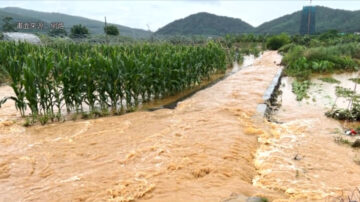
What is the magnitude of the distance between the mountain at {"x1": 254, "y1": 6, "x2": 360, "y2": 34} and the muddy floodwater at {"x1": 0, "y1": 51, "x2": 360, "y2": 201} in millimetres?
62253

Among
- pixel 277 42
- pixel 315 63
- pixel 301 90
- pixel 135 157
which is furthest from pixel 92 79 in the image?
pixel 277 42

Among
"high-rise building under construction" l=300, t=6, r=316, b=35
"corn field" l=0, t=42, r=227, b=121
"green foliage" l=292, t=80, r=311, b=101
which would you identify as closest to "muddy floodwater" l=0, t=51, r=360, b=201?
"corn field" l=0, t=42, r=227, b=121

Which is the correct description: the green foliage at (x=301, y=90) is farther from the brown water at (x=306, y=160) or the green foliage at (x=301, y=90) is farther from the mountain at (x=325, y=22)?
the mountain at (x=325, y=22)

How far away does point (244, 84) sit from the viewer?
41.6 feet

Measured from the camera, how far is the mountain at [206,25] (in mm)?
84688

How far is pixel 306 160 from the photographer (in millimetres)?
5305

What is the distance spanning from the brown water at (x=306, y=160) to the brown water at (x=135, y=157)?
0.25 metres

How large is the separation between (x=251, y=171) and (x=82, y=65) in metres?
5.02

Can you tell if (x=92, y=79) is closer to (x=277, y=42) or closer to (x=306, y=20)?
(x=277, y=42)

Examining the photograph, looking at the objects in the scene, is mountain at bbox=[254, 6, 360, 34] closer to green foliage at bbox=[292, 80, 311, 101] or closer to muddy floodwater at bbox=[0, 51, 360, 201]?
green foliage at bbox=[292, 80, 311, 101]

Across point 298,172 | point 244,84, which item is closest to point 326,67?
point 244,84

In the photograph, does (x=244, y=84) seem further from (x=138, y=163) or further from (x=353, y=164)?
(x=138, y=163)

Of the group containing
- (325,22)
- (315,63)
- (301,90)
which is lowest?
(301,90)

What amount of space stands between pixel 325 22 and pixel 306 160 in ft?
247
